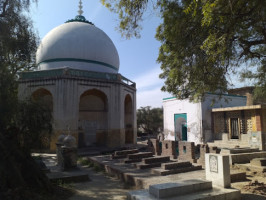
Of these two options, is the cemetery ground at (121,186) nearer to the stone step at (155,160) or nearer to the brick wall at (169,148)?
the stone step at (155,160)

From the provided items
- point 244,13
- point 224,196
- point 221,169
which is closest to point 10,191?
point 224,196

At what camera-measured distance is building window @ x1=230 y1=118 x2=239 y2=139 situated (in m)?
17.6

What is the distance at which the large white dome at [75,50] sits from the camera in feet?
65.5

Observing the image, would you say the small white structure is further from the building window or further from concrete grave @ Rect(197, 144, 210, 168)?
concrete grave @ Rect(197, 144, 210, 168)

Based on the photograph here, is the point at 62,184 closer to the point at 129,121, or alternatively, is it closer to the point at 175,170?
the point at 175,170

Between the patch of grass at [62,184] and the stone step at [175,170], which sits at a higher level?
the stone step at [175,170]

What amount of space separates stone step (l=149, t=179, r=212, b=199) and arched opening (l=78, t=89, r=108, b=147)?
14.2 metres

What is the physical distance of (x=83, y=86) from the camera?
18.0 metres

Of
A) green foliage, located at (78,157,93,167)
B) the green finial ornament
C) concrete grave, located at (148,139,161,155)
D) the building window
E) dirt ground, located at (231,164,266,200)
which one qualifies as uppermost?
the green finial ornament

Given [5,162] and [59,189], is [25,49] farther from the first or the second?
[59,189]

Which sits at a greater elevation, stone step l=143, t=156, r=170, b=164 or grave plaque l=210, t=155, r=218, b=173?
grave plaque l=210, t=155, r=218, b=173

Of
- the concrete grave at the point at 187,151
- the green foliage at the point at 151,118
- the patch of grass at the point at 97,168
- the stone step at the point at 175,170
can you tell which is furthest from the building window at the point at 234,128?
the green foliage at the point at 151,118

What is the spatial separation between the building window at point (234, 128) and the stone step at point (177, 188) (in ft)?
43.3

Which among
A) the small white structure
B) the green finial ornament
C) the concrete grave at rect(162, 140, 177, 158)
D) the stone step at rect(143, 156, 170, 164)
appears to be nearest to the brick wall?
the concrete grave at rect(162, 140, 177, 158)
